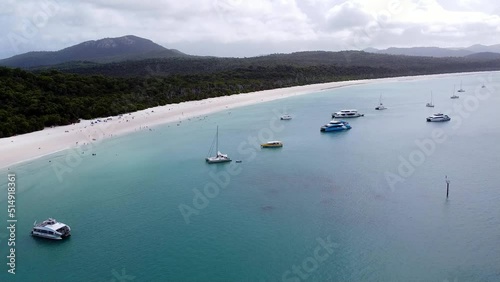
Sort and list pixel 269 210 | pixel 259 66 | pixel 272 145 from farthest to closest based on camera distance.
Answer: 1. pixel 259 66
2. pixel 272 145
3. pixel 269 210

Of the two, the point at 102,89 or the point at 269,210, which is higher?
the point at 102,89

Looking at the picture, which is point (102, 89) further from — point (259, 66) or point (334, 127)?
point (259, 66)

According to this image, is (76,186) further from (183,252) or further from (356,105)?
(356,105)

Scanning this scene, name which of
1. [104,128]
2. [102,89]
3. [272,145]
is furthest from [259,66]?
[272,145]

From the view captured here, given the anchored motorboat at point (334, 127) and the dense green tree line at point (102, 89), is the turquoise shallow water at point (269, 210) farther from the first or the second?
the dense green tree line at point (102, 89)

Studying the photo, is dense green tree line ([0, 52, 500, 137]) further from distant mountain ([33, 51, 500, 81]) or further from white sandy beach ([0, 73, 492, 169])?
white sandy beach ([0, 73, 492, 169])

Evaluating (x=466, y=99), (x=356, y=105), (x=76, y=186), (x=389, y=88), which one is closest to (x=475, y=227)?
(x=76, y=186)

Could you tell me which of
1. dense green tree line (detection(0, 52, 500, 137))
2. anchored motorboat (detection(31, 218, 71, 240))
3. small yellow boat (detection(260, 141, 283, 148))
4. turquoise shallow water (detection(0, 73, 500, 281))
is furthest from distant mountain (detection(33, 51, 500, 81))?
anchored motorboat (detection(31, 218, 71, 240))

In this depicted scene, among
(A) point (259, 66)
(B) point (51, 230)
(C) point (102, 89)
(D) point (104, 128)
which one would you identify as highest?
(A) point (259, 66)
